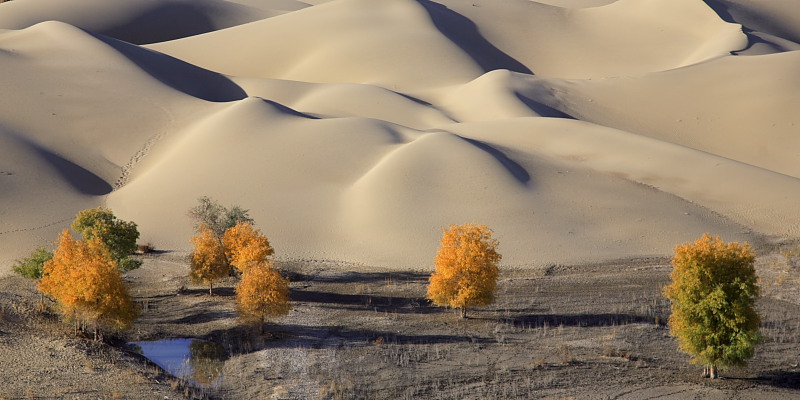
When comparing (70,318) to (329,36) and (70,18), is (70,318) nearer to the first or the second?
(329,36)

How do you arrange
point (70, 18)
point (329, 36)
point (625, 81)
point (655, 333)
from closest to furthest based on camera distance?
1. point (655, 333)
2. point (625, 81)
3. point (329, 36)
4. point (70, 18)

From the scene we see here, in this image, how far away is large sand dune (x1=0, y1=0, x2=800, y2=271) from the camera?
52.9 meters

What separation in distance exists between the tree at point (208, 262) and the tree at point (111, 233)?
3161 mm

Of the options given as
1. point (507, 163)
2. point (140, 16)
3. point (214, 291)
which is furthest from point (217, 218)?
point (140, 16)

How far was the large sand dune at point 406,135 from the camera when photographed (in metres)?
52.9

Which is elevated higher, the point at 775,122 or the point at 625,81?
the point at 625,81

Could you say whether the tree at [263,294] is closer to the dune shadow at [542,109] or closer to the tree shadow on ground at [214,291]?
the tree shadow on ground at [214,291]

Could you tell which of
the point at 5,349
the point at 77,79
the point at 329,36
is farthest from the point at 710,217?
the point at 329,36

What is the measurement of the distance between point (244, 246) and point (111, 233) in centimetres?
695

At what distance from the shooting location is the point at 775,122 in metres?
75.5

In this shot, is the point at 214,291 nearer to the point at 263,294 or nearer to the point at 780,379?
the point at 263,294

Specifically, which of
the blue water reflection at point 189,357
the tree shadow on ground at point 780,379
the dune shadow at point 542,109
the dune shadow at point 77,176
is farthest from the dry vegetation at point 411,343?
the dune shadow at point 542,109

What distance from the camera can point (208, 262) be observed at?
43.1 metres

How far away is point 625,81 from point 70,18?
75.5 meters
